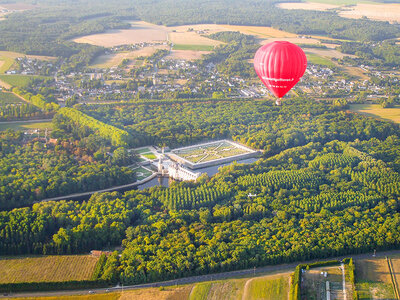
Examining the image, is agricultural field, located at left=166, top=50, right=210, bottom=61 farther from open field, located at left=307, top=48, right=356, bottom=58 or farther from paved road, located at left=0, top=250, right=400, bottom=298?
paved road, located at left=0, top=250, right=400, bottom=298

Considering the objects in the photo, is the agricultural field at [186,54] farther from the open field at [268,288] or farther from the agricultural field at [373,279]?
the open field at [268,288]

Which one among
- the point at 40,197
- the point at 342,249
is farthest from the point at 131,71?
the point at 342,249

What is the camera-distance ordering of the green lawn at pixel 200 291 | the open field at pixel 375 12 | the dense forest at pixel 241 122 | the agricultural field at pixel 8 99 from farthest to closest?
1. the open field at pixel 375 12
2. the agricultural field at pixel 8 99
3. the dense forest at pixel 241 122
4. the green lawn at pixel 200 291

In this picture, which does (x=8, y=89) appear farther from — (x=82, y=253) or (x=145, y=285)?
(x=145, y=285)

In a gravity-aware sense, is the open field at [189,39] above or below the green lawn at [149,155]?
above

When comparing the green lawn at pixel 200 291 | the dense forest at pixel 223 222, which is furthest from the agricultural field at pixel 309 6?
the green lawn at pixel 200 291
